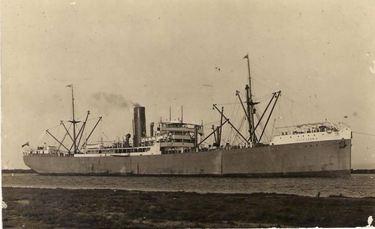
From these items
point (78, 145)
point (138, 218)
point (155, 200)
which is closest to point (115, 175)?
point (78, 145)

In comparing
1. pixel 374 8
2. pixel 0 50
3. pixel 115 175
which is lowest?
pixel 115 175

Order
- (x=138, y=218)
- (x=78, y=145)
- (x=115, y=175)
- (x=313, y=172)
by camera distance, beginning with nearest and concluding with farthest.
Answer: (x=138, y=218) < (x=313, y=172) < (x=115, y=175) < (x=78, y=145)

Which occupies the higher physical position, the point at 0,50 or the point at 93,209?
the point at 0,50

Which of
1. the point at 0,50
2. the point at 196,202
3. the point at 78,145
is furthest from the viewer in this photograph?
the point at 78,145

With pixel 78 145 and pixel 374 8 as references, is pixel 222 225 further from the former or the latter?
pixel 78 145

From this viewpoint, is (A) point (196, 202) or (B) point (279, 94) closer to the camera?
(A) point (196, 202)

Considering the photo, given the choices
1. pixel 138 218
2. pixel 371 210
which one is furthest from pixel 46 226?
pixel 371 210

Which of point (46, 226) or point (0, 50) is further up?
point (0, 50)

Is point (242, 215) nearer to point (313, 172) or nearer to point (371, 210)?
point (371, 210)

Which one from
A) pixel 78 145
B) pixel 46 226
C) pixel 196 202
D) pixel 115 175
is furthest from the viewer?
pixel 78 145
